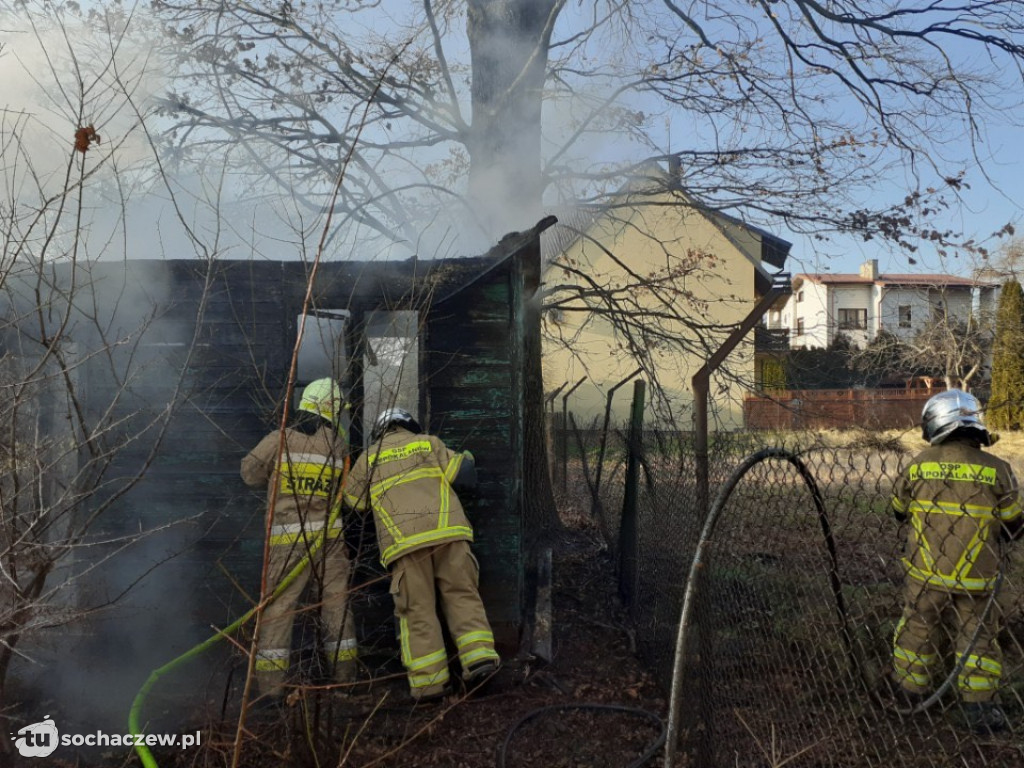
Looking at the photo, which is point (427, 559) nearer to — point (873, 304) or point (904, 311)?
point (904, 311)

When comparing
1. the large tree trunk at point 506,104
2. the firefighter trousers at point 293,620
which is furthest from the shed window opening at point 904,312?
the firefighter trousers at point 293,620

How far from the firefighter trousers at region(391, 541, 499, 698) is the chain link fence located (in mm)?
1103

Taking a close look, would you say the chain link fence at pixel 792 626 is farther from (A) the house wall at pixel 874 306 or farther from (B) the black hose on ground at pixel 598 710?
(A) the house wall at pixel 874 306

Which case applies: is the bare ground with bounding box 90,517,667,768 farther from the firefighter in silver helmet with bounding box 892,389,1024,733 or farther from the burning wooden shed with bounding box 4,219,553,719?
the firefighter in silver helmet with bounding box 892,389,1024,733

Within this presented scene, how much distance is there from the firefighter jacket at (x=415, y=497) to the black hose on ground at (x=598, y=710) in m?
1.07

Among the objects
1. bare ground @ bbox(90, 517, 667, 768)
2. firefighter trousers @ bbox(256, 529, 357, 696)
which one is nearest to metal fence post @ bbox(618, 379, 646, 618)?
bare ground @ bbox(90, 517, 667, 768)

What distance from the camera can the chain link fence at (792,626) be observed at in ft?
9.18

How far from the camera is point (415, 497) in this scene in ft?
15.5

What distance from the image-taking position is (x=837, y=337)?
7.80m

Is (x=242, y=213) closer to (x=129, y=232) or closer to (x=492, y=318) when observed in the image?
(x=129, y=232)

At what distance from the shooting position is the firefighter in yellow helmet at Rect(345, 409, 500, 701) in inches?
180

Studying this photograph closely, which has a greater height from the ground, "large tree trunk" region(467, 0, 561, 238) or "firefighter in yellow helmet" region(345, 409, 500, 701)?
"large tree trunk" region(467, 0, 561, 238)

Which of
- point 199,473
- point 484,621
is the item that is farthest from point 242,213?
point 484,621

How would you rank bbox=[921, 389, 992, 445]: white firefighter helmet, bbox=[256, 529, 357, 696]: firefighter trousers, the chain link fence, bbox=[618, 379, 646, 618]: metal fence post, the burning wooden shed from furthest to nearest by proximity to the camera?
bbox=[618, 379, 646, 618]: metal fence post, the burning wooden shed, bbox=[256, 529, 357, 696]: firefighter trousers, bbox=[921, 389, 992, 445]: white firefighter helmet, the chain link fence
